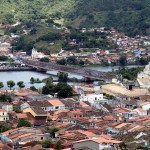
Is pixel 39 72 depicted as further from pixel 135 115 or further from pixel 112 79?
pixel 135 115

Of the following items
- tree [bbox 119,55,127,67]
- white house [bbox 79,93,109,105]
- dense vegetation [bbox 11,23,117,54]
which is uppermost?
dense vegetation [bbox 11,23,117,54]

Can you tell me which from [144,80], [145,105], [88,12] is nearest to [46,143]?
[145,105]

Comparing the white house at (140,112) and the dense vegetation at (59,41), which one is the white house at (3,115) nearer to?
the white house at (140,112)

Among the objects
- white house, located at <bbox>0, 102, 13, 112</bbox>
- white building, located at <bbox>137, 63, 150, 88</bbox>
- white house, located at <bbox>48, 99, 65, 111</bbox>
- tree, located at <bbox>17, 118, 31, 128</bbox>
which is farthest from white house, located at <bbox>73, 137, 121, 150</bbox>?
white building, located at <bbox>137, 63, 150, 88</bbox>

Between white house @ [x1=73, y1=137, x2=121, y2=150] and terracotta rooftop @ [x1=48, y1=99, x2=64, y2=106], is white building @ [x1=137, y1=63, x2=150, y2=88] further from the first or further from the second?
white house @ [x1=73, y1=137, x2=121, y2=150]

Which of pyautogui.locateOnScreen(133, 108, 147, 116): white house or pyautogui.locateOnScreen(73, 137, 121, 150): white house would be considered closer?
pyautogui.locateOnScreen(73, 137, 121, 150): white house
